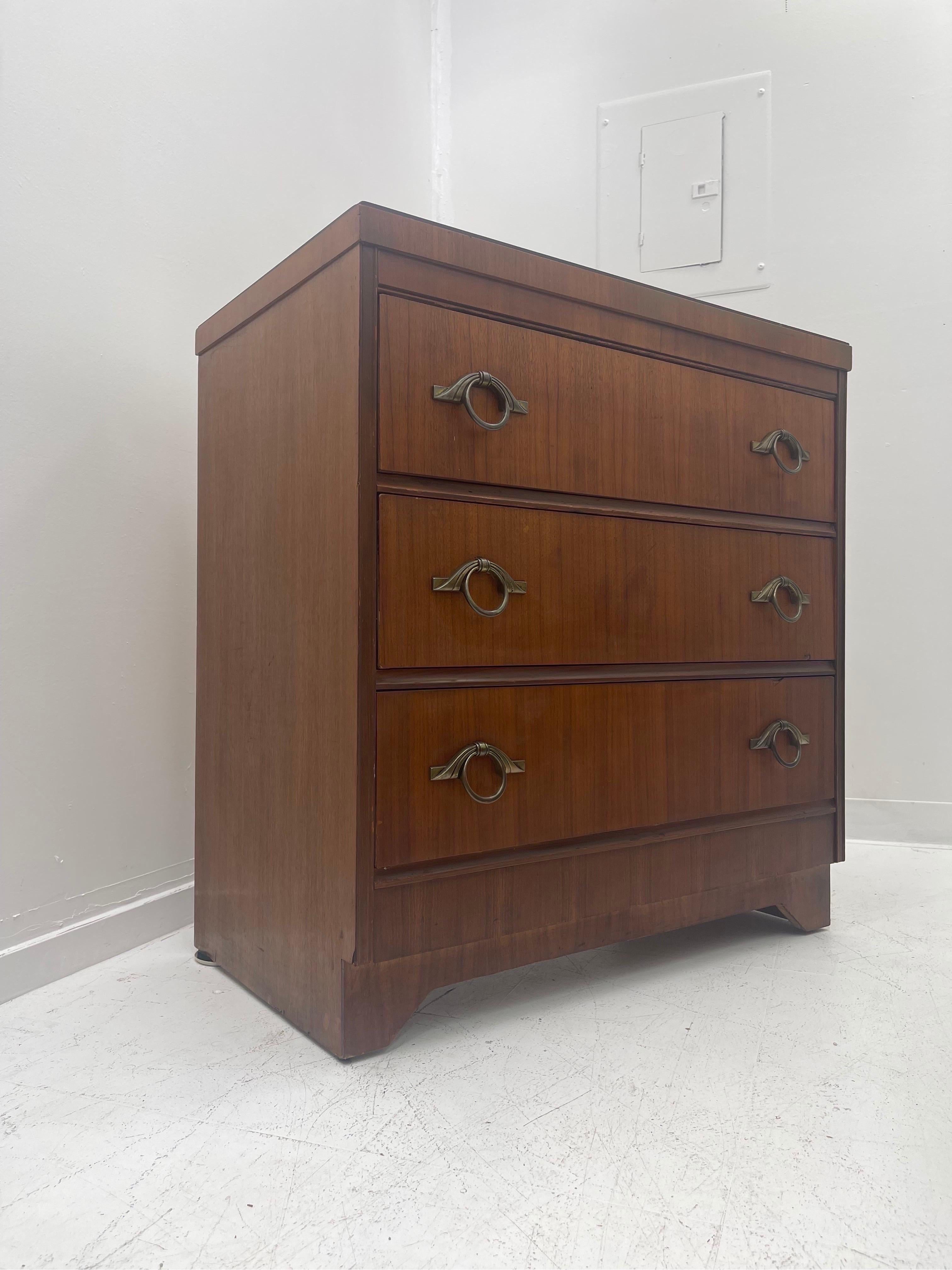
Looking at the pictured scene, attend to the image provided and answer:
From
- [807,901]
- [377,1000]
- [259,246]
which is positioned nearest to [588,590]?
[377,1000]

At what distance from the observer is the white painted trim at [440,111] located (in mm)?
2240

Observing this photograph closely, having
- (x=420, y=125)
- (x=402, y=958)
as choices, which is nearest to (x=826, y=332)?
(x=420, y=125)

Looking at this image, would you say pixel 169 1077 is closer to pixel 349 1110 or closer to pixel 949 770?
pixel 349 1110

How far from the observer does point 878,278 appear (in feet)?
6.25

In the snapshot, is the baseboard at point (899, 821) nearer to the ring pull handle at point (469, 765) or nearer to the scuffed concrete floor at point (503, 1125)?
the scuffed concrete floor at point (503, 1125)

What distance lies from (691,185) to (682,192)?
0.08 ft

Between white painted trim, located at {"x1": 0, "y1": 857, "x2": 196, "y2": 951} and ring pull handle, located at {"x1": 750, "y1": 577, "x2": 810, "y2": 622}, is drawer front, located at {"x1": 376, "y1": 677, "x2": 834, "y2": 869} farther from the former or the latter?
white painted trim, located at {"x1": 0, "y1": 857, "x2": 196, "y2": 951}

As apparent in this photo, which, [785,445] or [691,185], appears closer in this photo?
[785,445]

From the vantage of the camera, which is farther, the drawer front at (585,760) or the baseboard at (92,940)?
the baseboard at (92,940)

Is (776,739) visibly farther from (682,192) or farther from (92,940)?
(682,192)

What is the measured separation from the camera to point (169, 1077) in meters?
0.87

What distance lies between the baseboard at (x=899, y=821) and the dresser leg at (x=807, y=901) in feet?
2.12

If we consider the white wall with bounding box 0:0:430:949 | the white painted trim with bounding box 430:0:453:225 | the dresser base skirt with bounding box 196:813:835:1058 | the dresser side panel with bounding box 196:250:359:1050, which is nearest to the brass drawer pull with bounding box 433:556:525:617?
the dresser side panel with bounding box 196:250:359:1050

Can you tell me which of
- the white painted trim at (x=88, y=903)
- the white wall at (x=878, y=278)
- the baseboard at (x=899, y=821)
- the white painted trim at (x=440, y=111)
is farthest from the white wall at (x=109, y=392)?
the baseboard at (x=899, y=821)
